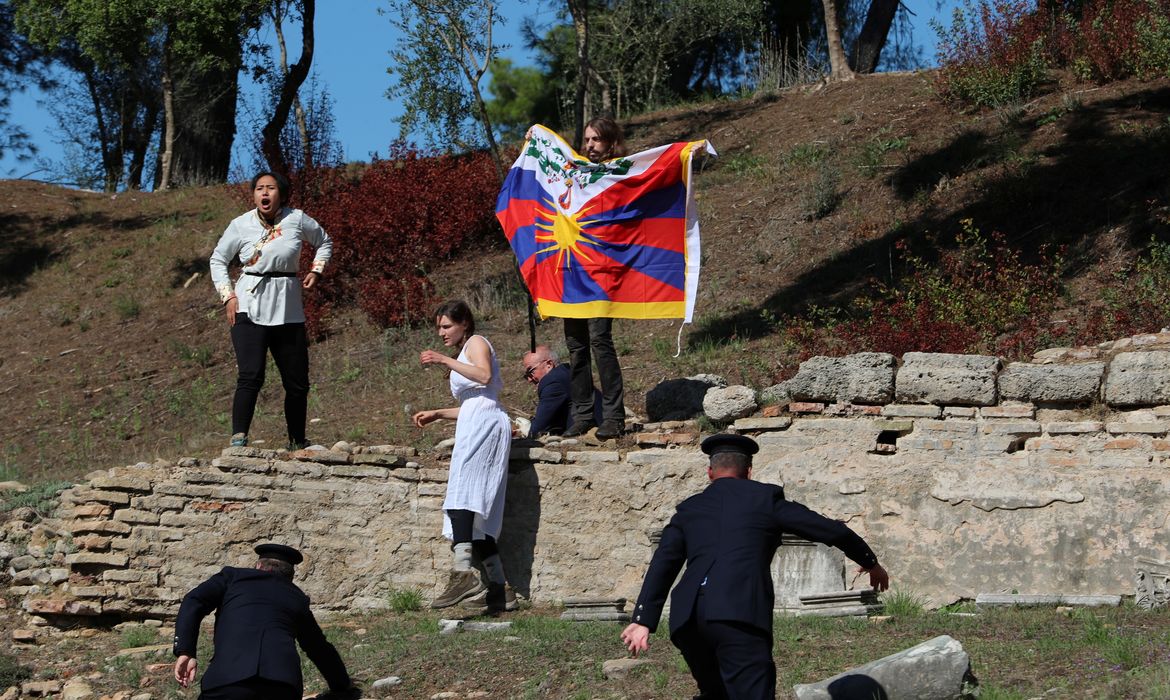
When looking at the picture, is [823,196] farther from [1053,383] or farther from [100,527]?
[100,527]

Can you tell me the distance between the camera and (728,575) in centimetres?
507

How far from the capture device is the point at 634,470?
8930 mm

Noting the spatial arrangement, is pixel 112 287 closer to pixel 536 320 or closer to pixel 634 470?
pixel 536 320

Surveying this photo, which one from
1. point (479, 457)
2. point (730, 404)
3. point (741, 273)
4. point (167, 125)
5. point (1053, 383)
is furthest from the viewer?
point (167, 125)

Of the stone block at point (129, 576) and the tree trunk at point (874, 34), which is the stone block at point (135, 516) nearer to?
Result: the stone block at point (129, 576)

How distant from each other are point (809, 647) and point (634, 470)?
2.36 meters

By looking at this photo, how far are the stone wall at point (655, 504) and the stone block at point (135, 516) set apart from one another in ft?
0.05

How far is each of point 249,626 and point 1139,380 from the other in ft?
18.1

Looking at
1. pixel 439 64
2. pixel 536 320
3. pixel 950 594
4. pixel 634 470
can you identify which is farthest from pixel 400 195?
pixel 950 594

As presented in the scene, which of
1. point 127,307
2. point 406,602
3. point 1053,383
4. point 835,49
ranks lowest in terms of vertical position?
point 406,602

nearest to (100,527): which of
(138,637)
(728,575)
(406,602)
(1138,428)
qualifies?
(138,637)

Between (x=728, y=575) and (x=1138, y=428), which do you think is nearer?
(x=728, y=575)

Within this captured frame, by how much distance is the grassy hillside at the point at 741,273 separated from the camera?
11.9 m

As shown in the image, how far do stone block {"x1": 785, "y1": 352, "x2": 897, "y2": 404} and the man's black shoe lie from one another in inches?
58.7
